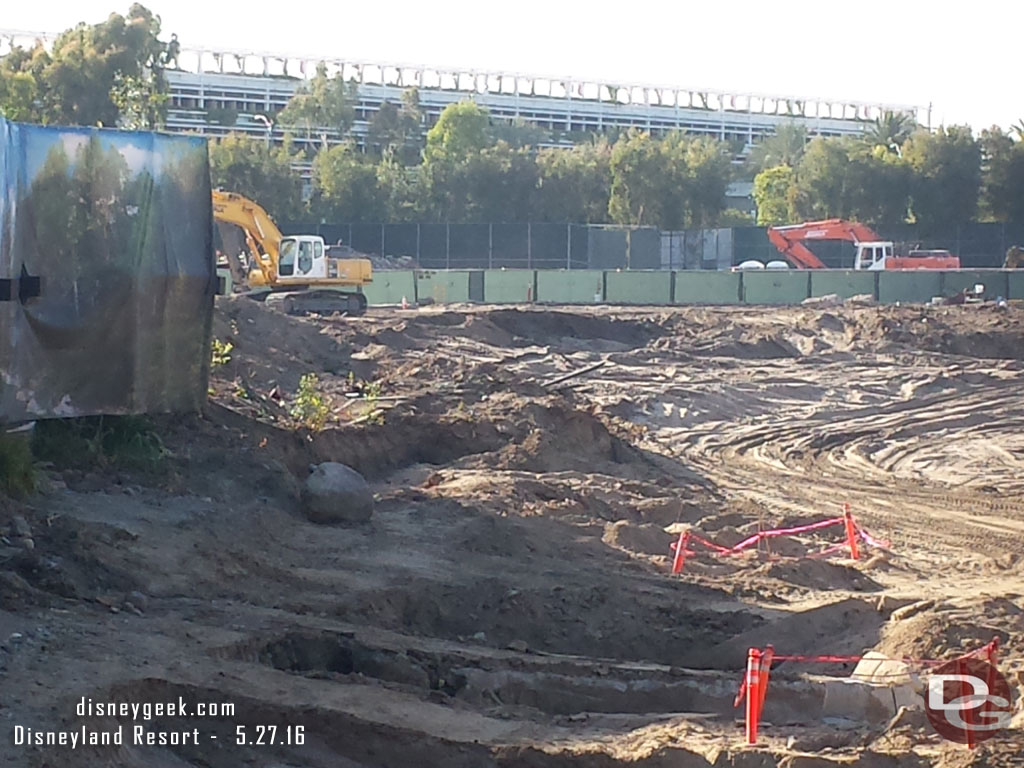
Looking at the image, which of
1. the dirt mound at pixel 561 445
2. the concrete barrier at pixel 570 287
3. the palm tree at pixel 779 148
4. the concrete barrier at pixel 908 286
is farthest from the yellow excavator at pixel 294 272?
the palm tree at pixel 779 148

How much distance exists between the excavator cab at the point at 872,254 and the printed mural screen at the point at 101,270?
1875 inches

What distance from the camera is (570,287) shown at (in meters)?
49.5

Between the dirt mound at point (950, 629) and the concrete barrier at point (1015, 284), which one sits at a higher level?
the concrete barrier at point (1015, 284)

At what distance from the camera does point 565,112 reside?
13038 cm

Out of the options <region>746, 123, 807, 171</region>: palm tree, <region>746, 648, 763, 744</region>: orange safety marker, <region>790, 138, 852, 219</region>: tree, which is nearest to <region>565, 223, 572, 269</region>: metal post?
<region>790, 138, 852, 219</region>: tree

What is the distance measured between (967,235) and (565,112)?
68.1 metres

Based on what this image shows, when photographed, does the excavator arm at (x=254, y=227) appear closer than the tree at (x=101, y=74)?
Yes

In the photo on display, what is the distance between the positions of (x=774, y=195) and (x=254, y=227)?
191 feet

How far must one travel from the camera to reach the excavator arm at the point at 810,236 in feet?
202

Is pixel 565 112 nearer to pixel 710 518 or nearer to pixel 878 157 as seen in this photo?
pixel 878 157

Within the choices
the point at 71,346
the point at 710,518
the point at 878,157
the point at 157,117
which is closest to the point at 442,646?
the point at 71,346

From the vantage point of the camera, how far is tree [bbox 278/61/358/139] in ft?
332

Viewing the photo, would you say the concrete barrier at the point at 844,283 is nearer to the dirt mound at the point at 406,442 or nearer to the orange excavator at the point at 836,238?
A: the orange excavator at the point at 836,238

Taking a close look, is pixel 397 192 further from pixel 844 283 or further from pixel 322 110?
pixel 844 283
